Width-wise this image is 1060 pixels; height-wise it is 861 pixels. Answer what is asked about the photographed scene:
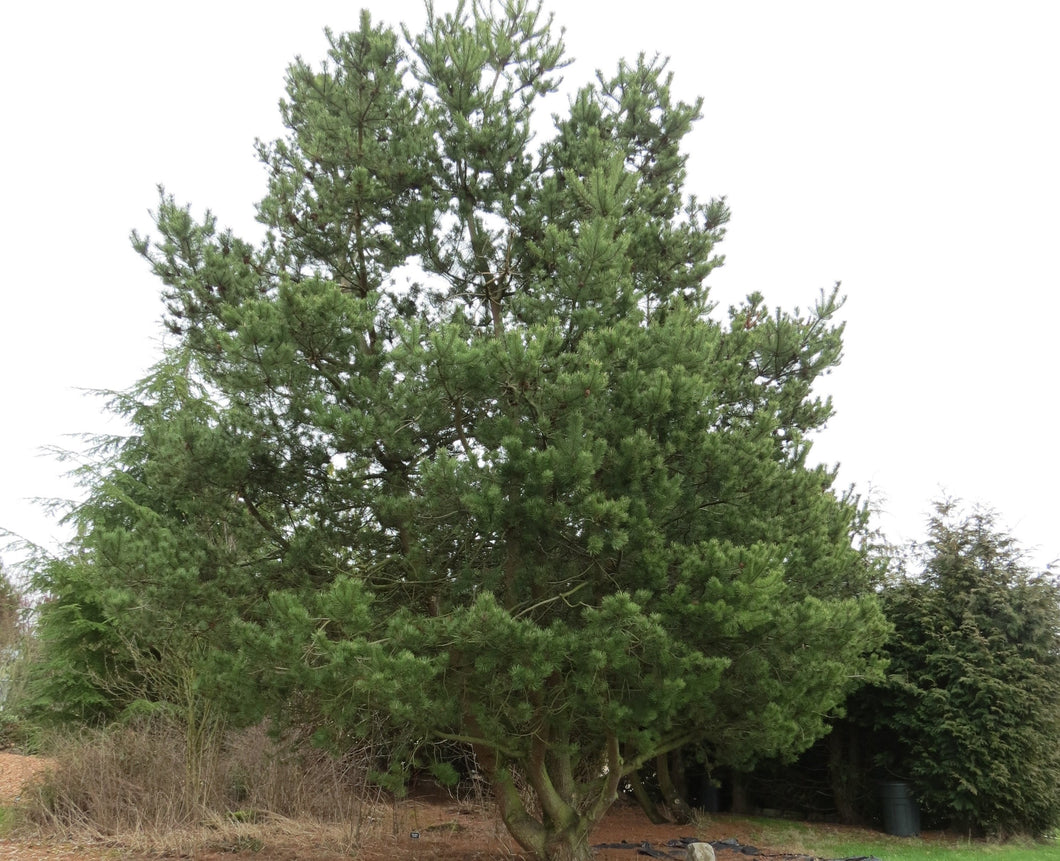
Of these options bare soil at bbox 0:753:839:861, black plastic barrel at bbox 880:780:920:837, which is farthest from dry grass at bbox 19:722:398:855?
black plastic barrel at bbox 880:780:920:837

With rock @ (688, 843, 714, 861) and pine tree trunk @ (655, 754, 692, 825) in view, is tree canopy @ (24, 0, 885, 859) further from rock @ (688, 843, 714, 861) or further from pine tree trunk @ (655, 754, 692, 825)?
pine tree trunk @ (655, 754, 692, 825)

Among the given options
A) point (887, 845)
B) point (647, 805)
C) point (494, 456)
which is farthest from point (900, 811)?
point (494, 456)

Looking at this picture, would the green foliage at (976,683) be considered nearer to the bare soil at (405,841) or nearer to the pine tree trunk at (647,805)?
the bare soil at (405,841)

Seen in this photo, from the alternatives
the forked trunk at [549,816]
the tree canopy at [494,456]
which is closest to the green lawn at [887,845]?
the tree canopy at [494,456]

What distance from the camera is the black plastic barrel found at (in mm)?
10930

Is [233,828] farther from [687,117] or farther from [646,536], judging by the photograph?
[687,117]

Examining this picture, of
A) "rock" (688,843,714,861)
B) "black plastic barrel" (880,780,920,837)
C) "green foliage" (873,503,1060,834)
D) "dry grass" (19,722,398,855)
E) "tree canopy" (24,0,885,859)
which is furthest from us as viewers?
"black plastic barrel" (880,780,920,837)

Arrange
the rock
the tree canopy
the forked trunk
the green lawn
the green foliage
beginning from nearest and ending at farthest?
the tree canopy, the forked trunk, the rock, the green lawn, the green foliage

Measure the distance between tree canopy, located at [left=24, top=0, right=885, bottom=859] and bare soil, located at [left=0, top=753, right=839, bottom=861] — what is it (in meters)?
1.07

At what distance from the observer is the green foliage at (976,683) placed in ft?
33.7

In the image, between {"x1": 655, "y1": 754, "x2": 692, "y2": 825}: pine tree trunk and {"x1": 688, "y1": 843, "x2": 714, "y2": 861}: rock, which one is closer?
{"x1": 688, "y1": 843, "x2": 714, "y2": 861}: rock

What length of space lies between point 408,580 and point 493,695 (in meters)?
1.46

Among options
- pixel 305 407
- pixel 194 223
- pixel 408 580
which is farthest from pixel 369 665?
pixel 194 223

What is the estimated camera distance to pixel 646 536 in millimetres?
6074
